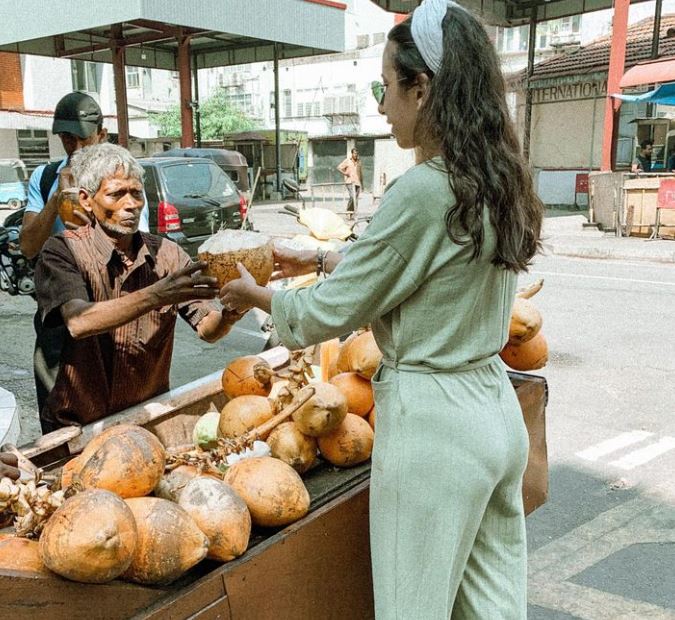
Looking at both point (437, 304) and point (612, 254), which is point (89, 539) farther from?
point (612, 254)

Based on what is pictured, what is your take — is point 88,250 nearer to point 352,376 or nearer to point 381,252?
point 352,376

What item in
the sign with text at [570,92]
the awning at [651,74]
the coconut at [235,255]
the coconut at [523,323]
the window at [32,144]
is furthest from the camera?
the window at [32,144]

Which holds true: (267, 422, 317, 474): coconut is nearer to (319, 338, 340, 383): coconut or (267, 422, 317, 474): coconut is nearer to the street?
(319, 338, 340, 383): coconut

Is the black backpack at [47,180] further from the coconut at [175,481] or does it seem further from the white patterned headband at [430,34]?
the white patterned headband at [430,34]

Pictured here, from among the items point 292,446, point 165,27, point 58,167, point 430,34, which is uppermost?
point 165,27

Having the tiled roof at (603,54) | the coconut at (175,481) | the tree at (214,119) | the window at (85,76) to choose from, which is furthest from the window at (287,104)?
the coconut at (175,481)

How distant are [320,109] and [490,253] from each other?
4145cm

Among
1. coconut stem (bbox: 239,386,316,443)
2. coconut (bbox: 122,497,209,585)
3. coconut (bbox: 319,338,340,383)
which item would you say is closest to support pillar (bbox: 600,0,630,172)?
coconut (bbox: 319,338,340,383)

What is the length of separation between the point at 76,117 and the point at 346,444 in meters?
2.04

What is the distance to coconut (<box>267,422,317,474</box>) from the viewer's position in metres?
1.96

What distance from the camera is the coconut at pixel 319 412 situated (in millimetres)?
1971

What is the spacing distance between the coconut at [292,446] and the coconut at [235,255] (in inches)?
17.5

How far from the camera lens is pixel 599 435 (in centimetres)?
455

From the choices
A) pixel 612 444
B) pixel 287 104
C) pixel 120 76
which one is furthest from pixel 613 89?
pixel 287 104
